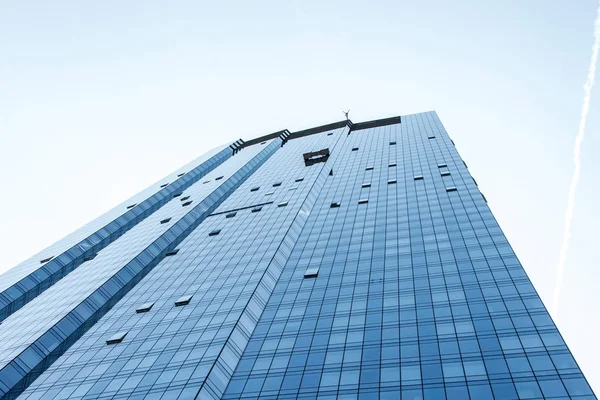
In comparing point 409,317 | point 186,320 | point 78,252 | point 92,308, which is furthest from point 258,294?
point 78,252

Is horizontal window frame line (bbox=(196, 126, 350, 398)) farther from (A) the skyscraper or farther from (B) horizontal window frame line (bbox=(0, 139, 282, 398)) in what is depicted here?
(B) horizontal window frame line (bbox=(0, 139, 282, 398))

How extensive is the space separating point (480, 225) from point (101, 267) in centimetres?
5275

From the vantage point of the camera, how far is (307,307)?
50.4 metres

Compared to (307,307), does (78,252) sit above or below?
below

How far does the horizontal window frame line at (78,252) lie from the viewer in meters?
78.6

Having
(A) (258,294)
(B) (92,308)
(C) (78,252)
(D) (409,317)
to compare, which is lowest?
(C) (78,252)

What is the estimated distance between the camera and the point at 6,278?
8938cm

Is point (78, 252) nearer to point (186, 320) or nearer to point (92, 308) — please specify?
point (92, 308)

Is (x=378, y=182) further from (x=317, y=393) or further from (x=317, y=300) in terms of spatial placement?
(x=317, y=393)

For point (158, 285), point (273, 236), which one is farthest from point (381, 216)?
point (158, 285)

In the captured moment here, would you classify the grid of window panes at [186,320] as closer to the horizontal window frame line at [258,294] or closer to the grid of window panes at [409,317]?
the horizontal window frame line at [258,294]

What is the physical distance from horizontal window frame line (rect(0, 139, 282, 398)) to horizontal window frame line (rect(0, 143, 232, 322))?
62.4 feet

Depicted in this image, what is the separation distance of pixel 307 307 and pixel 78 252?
59623mm

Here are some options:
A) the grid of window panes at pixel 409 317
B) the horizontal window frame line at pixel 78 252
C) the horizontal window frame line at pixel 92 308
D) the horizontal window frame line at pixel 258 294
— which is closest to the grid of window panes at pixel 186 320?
the horizontal window frame line at pixel 258 294
